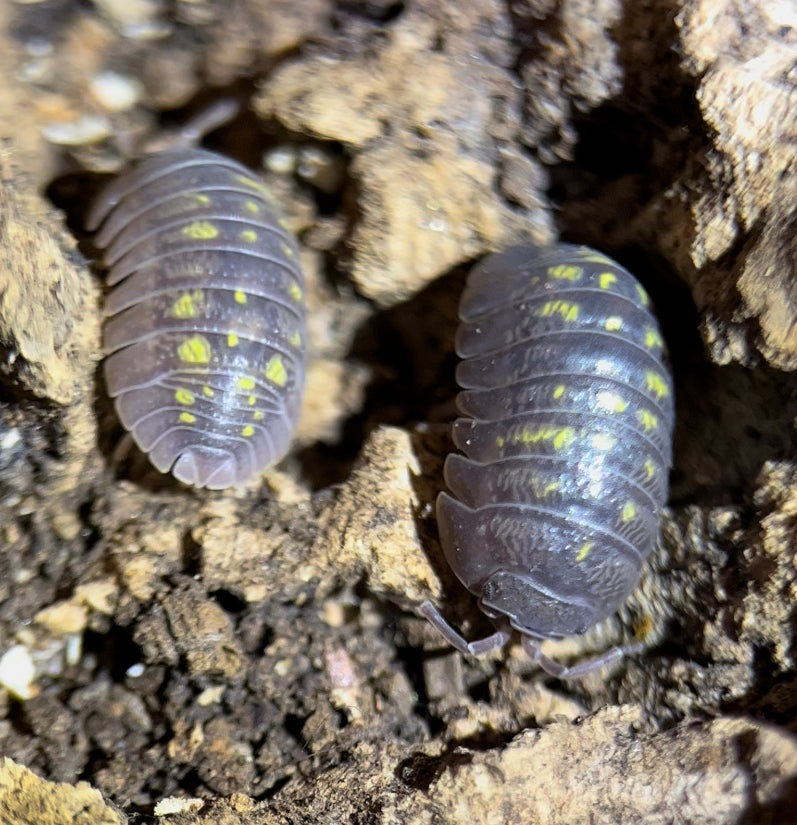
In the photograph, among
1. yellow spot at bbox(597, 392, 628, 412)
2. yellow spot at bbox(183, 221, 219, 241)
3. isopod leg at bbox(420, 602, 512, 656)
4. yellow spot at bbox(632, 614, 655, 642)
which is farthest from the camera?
yellow spot at bbox(183, 221, 219, 241)

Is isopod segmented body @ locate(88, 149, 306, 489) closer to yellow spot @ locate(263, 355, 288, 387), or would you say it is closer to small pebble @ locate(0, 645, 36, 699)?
yellow spot @ locate(263, 355, 288, 387)

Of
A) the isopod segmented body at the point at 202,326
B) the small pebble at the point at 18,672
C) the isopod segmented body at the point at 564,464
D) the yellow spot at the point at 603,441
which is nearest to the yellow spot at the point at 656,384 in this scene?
the isopod segmented body at the point at 564,464

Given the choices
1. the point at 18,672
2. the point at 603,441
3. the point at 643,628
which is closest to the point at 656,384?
the point at 603,441

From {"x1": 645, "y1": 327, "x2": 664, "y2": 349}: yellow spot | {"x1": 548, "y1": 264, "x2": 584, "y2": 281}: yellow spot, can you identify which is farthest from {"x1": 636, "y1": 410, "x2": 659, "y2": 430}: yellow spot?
{"x1": 548, "y1": 264, "x2": 584, "y2": 281}: yellow spot

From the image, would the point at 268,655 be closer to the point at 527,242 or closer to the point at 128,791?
the point at 128,791

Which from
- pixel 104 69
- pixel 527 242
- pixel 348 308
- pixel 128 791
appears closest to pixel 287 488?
pixel 348 308

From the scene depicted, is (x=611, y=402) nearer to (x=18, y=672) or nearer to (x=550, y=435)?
(x=550, y=435)
